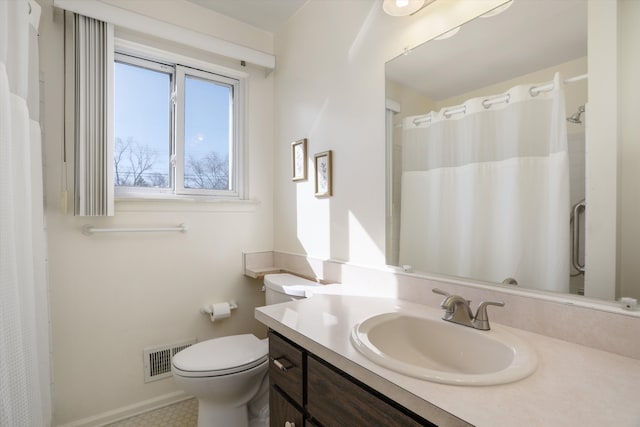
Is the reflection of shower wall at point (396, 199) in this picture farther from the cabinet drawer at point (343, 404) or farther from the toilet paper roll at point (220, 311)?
the toilet paper roll at point (220, 311)

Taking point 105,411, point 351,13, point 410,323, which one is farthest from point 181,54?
point 105,411

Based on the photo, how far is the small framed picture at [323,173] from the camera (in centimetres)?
171

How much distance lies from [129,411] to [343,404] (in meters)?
1.62

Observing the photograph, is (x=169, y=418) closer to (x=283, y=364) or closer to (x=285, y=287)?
(x=285, y=287)

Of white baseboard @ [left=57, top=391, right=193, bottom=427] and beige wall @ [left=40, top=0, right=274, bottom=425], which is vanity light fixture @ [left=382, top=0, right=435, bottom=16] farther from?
white baseboard @ [left=57, top=391, right=193, bottom=427]

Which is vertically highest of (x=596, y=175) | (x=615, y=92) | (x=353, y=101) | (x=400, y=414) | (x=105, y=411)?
(x=353, y=101)

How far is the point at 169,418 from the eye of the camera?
172cm

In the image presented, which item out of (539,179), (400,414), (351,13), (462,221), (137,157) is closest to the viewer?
(400,414)

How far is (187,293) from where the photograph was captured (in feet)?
6.32

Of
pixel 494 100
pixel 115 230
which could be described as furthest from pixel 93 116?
pixel 494 100

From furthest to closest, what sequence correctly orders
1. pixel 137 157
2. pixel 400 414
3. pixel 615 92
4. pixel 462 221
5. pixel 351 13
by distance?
pixel 137 157 < pixel 351 13 < pixel 462 221 < pixel 615 92 < pixel 400 414

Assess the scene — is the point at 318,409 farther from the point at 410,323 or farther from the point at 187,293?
the point at 187,293

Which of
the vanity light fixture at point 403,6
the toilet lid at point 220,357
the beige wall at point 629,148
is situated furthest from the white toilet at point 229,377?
the vanity light fixture at point 403,6

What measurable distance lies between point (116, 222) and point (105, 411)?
1.03 metres
